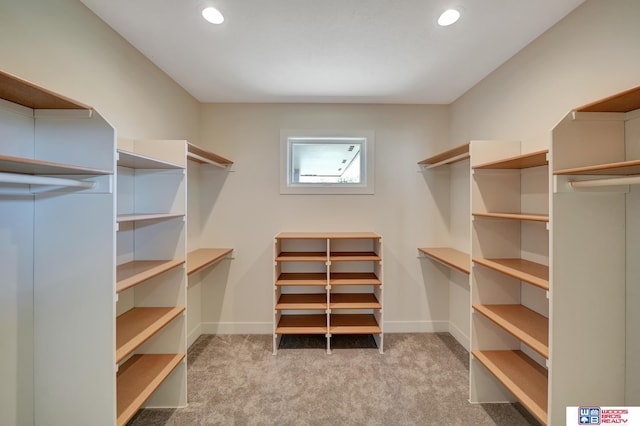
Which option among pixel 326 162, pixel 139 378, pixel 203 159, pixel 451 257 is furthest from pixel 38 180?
pixel 451 257

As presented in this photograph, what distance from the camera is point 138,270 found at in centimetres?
165

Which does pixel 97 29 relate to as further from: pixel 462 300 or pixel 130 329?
pixel 462 300

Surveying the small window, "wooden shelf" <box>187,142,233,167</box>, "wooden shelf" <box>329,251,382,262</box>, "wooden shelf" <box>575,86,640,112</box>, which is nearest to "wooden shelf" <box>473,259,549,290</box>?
"wooden shelf" <box>575,86,640,112</box>

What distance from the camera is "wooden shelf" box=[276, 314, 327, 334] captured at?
2.57 meters

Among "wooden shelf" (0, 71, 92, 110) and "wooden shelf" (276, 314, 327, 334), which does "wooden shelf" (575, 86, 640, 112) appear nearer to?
"wooden shelf" (0, 71, 92, 110)

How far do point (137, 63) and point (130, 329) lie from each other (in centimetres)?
192

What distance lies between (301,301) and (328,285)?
1.37ft

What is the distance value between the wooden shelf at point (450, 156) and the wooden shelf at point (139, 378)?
2.68m

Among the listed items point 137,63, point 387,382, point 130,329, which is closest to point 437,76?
point 137,63

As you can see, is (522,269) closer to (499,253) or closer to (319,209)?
(499,253)

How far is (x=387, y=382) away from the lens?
2145mm

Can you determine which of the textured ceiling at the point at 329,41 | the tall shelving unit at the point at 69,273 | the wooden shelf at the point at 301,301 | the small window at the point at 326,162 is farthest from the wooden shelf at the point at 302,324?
the textured ceiling at the point at 329,41

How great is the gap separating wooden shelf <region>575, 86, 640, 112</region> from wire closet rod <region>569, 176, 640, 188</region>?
0.34 meters

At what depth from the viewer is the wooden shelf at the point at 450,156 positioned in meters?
2.17
